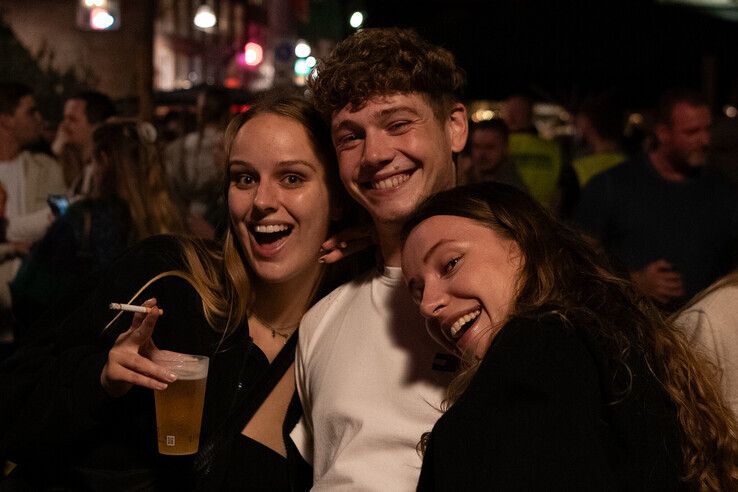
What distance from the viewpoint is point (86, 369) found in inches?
110

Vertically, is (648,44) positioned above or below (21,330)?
above

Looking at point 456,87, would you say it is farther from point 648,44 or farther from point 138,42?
point 648,44

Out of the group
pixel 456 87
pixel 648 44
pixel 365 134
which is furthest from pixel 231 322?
pixel 648 44

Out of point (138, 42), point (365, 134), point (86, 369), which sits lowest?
point (86, 369)

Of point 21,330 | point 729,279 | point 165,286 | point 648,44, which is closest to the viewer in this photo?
point 729,279

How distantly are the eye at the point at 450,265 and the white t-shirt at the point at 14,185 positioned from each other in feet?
11.7

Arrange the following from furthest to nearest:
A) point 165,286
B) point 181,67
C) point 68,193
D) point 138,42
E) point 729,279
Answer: point 181,67 < point 138,42 < point 68,193 < point 165,286 < point 729,279

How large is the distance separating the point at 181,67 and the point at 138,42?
17.0 metres

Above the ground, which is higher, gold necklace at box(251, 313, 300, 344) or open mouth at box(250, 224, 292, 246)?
open mouth at box(250, 224, 292, 246)

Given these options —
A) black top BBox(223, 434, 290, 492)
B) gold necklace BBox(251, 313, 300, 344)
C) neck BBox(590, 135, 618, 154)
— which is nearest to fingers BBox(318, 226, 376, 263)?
gold necklace BBox(251, 313, 300, 344)

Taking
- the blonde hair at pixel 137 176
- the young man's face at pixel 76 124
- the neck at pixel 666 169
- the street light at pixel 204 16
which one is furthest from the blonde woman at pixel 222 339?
the street light at pixel 204 16

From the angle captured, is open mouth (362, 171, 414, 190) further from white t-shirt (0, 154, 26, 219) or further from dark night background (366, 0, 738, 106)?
dark night background (366, 0, 738, 106)

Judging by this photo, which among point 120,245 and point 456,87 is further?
point 120,245

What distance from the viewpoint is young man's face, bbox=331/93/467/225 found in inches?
113
